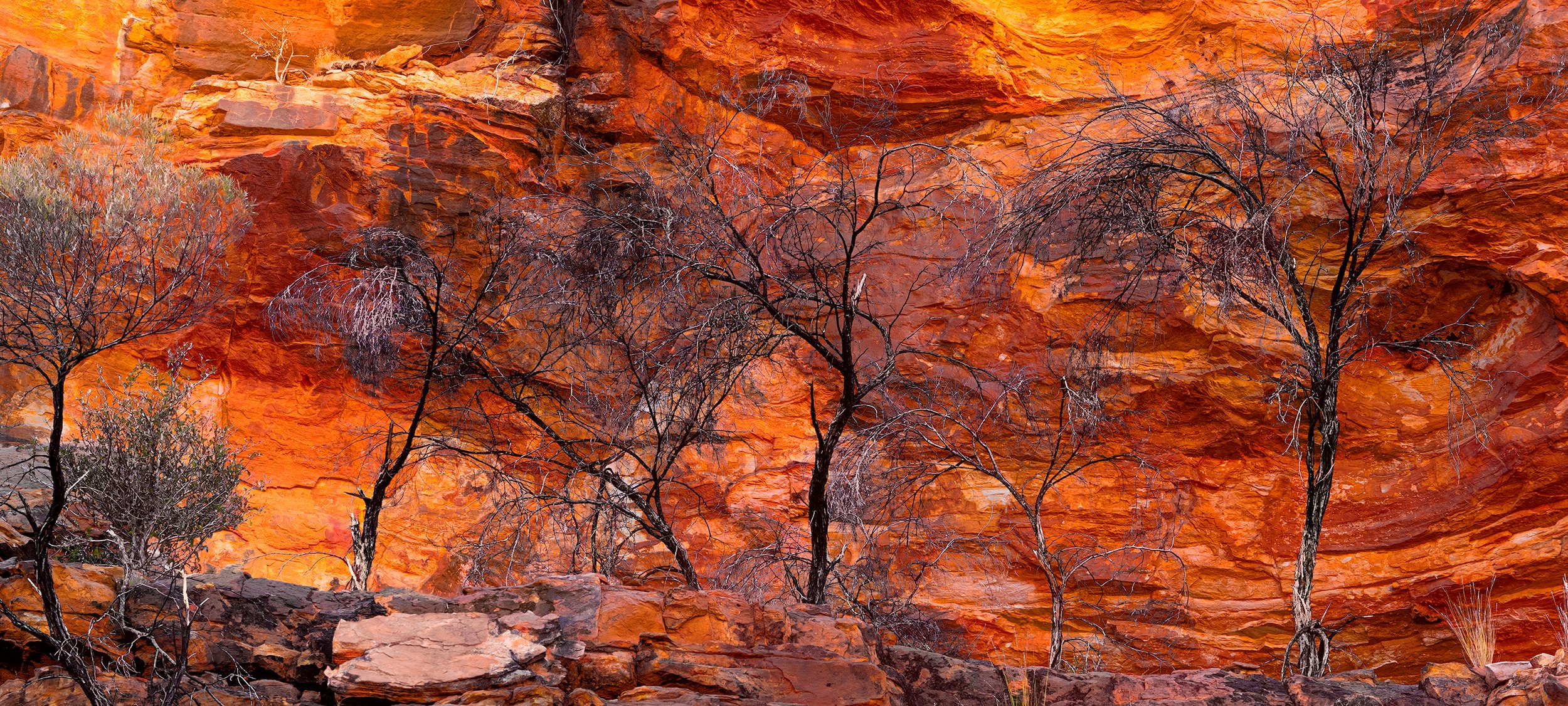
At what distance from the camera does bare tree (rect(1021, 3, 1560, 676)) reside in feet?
25.9

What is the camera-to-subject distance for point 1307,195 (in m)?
12.5

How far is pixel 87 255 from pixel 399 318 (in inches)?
106

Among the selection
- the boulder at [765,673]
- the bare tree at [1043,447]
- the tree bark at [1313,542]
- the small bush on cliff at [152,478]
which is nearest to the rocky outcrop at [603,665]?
the boulder at [765,673]

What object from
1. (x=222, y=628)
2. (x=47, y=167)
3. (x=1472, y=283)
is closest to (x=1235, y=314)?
(x=1472, y=283)

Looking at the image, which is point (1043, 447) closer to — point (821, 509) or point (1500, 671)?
point (821, 509)

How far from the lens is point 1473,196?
11.9 meters

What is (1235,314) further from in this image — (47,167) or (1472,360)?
(47,167)

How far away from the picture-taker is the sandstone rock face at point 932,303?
1179cm

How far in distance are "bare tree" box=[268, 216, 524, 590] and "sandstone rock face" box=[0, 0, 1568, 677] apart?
21.2 inches

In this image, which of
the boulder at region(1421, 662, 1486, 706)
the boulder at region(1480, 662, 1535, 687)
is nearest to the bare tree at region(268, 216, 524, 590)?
the boulder at region(1421, 662, 1486, 706)

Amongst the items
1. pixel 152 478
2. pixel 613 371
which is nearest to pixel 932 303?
pixel 613 371

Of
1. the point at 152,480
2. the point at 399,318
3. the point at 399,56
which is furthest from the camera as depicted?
the point at 399,56

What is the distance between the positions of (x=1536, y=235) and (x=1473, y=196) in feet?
2.14

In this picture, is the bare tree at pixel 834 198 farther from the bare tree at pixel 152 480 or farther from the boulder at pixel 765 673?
the boulder at pixel 765 673
